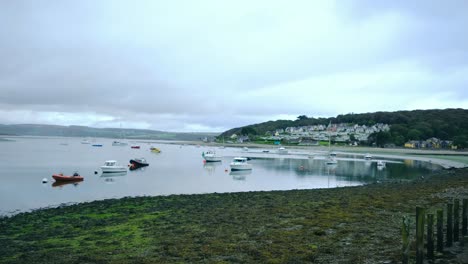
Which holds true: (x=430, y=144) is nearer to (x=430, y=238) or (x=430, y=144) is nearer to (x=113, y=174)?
(x=113, y=174)

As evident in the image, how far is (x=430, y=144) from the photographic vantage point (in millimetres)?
137250

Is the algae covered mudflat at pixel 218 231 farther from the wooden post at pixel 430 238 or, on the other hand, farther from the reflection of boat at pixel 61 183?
the reflection of boat at pixel 61 183

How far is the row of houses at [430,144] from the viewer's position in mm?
134375

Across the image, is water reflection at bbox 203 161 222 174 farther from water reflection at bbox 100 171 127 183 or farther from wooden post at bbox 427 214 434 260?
wooden post at bbox 427 214 434 260

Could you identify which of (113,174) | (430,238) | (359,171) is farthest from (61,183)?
(359,171)

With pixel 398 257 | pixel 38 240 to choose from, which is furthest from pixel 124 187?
pixel 398 257

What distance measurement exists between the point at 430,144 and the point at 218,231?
140 m

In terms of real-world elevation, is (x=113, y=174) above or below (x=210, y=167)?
below

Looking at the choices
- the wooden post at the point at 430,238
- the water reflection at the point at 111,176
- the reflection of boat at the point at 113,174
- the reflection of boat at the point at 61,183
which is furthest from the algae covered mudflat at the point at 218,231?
the reflection of boat at the point at 113,174

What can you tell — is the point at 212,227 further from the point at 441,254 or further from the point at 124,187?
the point at 124,187

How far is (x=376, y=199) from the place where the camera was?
78.8 ft

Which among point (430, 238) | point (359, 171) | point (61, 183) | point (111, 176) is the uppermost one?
point (430, 238)

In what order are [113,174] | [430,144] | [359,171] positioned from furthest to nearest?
1. [430,144]
2. [359,171]
3. [113,174]

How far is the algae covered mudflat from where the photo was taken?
12.2m
